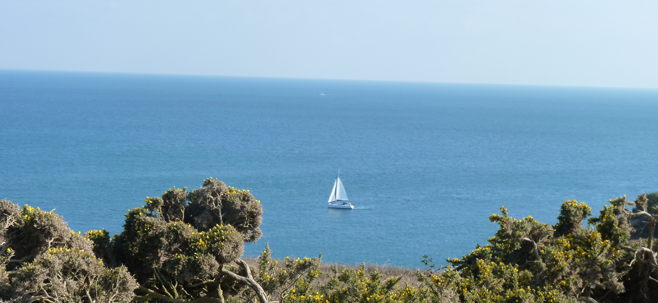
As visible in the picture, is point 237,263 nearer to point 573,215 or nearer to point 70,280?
point 70,280

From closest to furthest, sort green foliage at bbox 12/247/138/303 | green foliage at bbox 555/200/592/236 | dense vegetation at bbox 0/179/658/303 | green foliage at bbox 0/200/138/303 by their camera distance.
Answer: green foliage at bbox 12/247/138/303 → green foliage at bbox 0/200/138/303 → dense vegetation at bbox 0/179/658/303 → green foliage at bbox 555/200/592/236

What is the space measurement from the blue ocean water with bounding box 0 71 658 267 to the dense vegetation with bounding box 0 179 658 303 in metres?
28.5

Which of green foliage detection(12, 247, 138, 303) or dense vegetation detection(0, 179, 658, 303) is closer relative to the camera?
green foliage detection(12, 247, 138, 303)

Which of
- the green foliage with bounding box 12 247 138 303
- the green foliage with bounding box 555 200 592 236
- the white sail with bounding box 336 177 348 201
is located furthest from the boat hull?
the green foliage with bounding box 12 247 138 303

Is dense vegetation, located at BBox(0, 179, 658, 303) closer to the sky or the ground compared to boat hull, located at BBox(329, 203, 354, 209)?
closer to the sky

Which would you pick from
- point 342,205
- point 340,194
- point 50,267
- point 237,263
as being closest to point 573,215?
point 237,263

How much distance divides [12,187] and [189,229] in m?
64.1

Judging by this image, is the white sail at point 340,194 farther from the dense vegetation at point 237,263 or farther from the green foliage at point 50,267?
the green foliage at point 50,267

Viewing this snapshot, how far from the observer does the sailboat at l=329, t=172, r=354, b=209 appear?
64.1 m

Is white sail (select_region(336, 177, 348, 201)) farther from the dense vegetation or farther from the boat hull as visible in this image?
the dense vegetation

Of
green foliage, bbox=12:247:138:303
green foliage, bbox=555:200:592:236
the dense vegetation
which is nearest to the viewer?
green foliage, bbox=12:247:138:303

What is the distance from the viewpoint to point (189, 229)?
13273 millimetres

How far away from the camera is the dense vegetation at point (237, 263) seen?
37.2ft

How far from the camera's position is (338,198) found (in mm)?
65812
